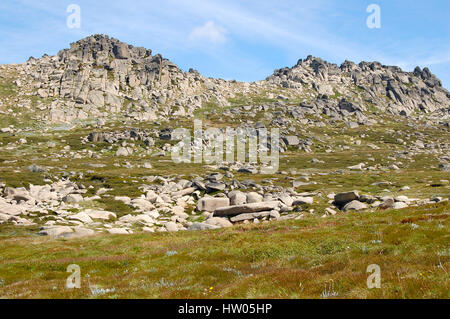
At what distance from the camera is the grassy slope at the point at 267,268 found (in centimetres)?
911

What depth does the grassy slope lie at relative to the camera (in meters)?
9.11

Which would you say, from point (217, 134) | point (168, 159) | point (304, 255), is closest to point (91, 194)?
point (304, 255)

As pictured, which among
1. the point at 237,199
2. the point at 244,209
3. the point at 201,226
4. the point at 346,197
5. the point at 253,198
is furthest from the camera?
the point at 253,198

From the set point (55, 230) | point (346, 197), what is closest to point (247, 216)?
point (346, 197)

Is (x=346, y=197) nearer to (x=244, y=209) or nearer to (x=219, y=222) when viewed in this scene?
(x=244, y=209)

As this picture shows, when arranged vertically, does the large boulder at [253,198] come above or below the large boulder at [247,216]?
above

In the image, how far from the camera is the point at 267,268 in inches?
522

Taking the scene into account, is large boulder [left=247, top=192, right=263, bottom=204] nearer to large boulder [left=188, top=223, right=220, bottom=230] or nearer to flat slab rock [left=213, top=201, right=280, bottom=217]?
flat slab rock [left=213, top=201, right=280, bottom=217]

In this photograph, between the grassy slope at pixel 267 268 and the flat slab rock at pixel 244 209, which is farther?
the flat slab rock at pixel 244 209

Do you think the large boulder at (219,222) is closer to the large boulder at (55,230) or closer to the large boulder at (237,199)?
the large boulder at (237,199)

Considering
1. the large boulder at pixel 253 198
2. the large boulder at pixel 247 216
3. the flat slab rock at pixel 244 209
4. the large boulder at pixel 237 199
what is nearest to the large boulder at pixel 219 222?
the large boulder at pixel 247 216

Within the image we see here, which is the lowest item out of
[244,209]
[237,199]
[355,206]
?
[244,209]

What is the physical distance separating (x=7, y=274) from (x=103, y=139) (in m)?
137

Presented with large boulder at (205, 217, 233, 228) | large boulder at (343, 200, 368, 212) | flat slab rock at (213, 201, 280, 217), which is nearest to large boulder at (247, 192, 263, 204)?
flat slab rock at (213, 201, 280, 217)
